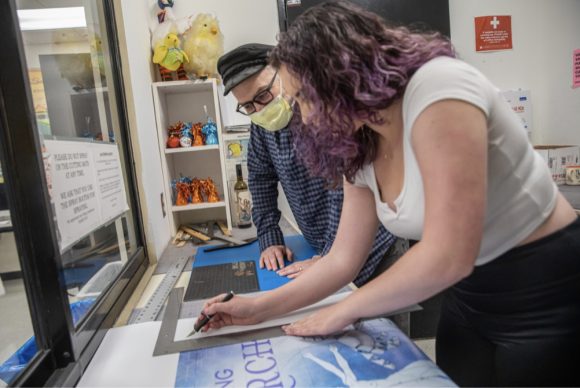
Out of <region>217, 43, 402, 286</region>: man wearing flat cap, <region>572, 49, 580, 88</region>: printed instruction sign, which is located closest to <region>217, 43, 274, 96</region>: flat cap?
<region>217, 43, 402, 286</region>: man wearing flat cap

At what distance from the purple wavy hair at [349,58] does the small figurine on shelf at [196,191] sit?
1.28 meters

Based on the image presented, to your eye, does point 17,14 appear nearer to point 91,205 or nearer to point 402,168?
point 91,205

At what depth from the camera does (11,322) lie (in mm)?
2129

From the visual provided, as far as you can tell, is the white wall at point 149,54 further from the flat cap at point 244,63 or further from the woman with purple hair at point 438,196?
the woman with purple hair at point 438,196

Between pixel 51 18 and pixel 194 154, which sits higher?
pixel 51 18

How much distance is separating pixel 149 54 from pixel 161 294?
1255 millimetres

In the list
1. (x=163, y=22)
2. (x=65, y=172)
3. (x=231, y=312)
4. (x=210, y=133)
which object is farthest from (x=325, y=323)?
(x=163, y=22)

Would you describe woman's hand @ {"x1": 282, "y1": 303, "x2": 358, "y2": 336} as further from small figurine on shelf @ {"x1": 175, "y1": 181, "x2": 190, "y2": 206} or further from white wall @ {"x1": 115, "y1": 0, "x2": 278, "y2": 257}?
small figurine on shelf @ {"x1": 175, "y1": 181, "x2": 190, "y2": 206}

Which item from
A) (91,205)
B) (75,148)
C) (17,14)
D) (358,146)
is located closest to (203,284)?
(91,205)

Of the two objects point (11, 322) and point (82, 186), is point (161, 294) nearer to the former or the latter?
point (82, 186)

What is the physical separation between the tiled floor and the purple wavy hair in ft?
5.49

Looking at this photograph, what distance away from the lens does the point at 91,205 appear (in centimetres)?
78

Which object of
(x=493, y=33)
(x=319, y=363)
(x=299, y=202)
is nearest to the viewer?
(x=319, y=363)

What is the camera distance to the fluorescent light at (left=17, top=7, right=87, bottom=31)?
2.08 ft
